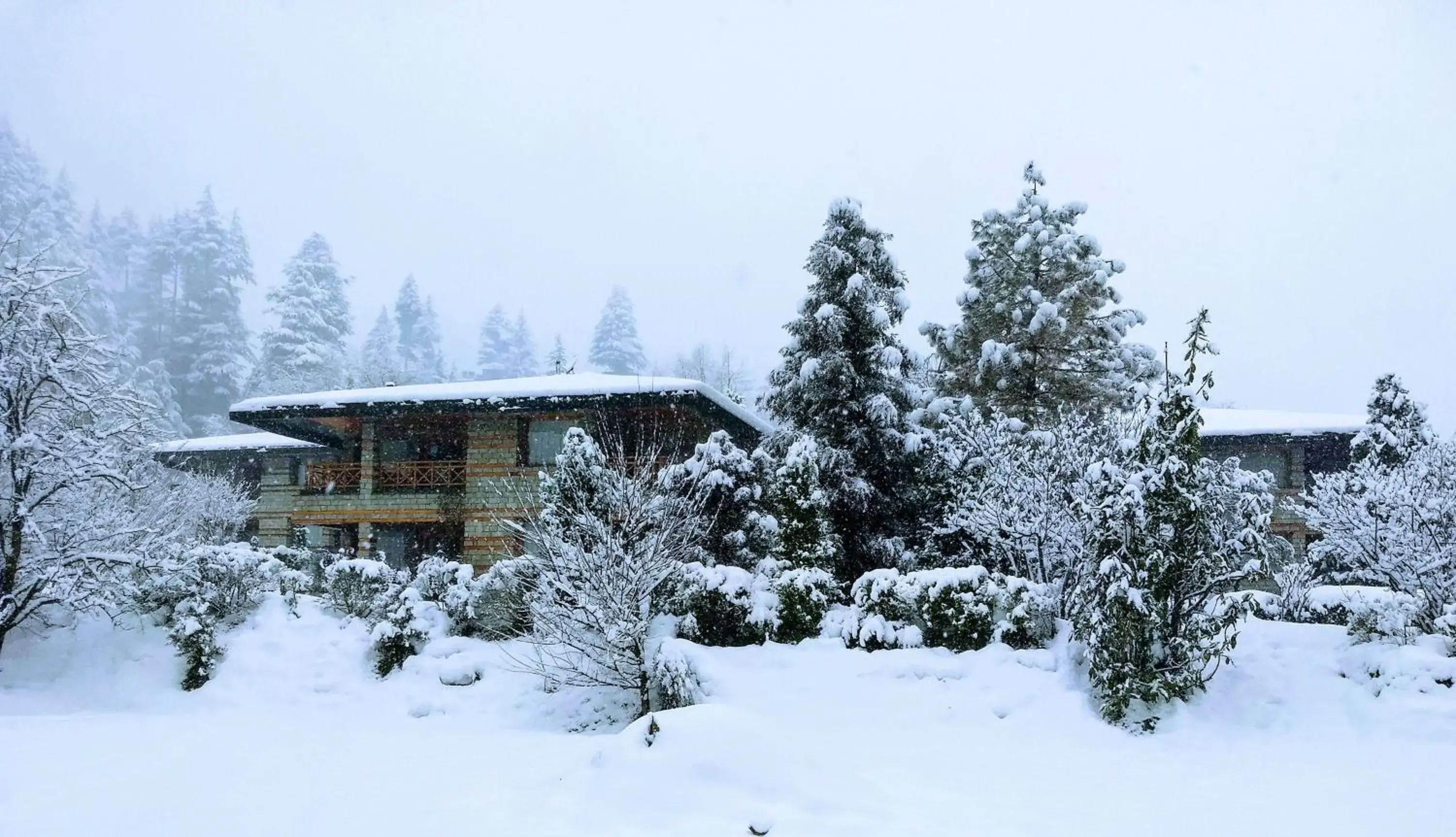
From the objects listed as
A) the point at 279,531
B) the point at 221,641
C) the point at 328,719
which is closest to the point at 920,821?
the point at 328,719

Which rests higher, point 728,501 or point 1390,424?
point 1390,424

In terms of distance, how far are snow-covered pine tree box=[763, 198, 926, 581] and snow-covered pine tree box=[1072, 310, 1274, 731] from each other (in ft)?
20.8

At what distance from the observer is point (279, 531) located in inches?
1075

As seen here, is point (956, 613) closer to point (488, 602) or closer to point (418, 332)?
point (488, 602)

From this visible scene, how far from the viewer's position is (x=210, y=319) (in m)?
51.5

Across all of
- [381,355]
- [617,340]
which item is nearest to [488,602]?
[617,340]

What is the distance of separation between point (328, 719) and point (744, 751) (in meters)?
7.87

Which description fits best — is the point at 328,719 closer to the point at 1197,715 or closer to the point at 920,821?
the point at 920,821

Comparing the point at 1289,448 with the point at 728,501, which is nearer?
the point at 728,501

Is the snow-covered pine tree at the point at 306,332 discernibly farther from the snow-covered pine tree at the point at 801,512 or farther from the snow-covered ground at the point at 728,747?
the snow-covered pine tree at the point at 801,512

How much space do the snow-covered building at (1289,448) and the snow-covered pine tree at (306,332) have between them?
141 feet

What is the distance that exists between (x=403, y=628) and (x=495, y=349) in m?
60.0

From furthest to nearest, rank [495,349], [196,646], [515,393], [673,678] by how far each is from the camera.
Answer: [495,349] → [515,393] → [196,646] → [673,678]

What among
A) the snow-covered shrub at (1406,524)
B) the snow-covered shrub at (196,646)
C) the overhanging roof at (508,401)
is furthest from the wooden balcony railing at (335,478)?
the snow-covered shrub at (1406,524)
